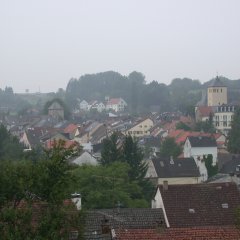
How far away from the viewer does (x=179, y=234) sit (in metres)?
19.6

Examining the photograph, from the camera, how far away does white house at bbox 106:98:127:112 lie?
17100 cm

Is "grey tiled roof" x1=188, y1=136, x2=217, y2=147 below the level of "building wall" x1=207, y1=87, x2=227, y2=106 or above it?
below

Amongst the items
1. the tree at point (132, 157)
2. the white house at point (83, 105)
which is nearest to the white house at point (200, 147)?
the tree at point (132, 157)

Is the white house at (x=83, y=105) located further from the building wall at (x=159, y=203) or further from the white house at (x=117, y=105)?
the building wall at (x=159, y=203)

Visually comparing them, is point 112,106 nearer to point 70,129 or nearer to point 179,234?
point 70,129

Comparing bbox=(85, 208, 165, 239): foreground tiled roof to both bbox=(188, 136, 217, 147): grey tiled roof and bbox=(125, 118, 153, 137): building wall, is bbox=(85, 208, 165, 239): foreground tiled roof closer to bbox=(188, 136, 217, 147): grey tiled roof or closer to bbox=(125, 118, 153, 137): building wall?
bbox=(188, 136, 217, 147): grey tiled roof

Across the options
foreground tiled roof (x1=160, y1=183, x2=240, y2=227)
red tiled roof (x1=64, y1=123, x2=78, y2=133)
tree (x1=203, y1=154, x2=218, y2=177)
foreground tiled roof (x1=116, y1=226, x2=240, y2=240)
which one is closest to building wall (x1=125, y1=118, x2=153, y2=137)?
red tiled roof (x1=64, y1=123, x2=78, y2=133)

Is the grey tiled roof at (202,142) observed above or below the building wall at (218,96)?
below

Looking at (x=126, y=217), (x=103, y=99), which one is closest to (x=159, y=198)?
(x=126, y=217)

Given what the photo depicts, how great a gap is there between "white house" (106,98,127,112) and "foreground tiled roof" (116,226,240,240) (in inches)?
5953

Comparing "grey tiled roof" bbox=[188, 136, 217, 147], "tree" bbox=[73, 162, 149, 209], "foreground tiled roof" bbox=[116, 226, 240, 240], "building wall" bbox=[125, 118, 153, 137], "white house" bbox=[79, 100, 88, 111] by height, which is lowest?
"white house" bbox=[79, 100, 88, 111]

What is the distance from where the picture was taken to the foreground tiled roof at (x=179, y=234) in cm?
1927

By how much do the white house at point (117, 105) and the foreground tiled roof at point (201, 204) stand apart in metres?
142

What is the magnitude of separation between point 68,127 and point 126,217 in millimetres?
83521
